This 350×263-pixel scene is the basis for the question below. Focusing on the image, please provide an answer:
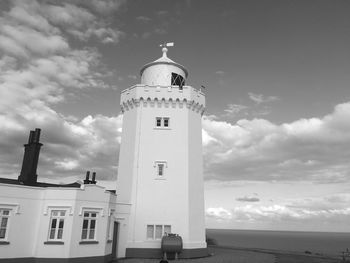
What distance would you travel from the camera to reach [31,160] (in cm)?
2022

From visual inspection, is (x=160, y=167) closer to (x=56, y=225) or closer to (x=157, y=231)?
(x=157, y=231)

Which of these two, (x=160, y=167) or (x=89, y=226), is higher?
(x=160, y=167)

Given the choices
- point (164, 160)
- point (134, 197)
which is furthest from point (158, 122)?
point (134, 197)

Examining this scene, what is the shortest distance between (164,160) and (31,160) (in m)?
→ 9.83

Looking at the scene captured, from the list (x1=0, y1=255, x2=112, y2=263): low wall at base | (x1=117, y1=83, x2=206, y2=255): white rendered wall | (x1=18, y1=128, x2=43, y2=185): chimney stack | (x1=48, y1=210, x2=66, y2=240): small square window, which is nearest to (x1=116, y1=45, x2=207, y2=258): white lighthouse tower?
(x1=117, y1=83, x2=206, y2=255): white rendered wall

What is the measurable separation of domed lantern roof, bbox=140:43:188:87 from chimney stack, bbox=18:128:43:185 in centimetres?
1120

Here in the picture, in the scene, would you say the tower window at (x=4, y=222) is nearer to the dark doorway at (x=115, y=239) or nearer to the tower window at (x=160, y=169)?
the dark doorway at (x=115, y=239)

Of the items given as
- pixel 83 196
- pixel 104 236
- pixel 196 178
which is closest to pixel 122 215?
pixel 104 236

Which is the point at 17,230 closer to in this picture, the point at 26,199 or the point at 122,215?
the point at 26,199

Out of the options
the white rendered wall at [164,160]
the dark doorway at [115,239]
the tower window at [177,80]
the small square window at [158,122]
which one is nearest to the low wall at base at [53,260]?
the dark doorway at [115,239]

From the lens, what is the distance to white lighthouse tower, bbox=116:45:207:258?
2308cm

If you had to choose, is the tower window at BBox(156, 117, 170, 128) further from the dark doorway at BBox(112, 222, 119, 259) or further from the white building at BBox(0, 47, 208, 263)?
the dark doorway at BBox(112, 222, 119, 259)

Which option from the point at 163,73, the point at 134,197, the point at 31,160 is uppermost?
the point at 163,73

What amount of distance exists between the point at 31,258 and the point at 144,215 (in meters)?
8.32
